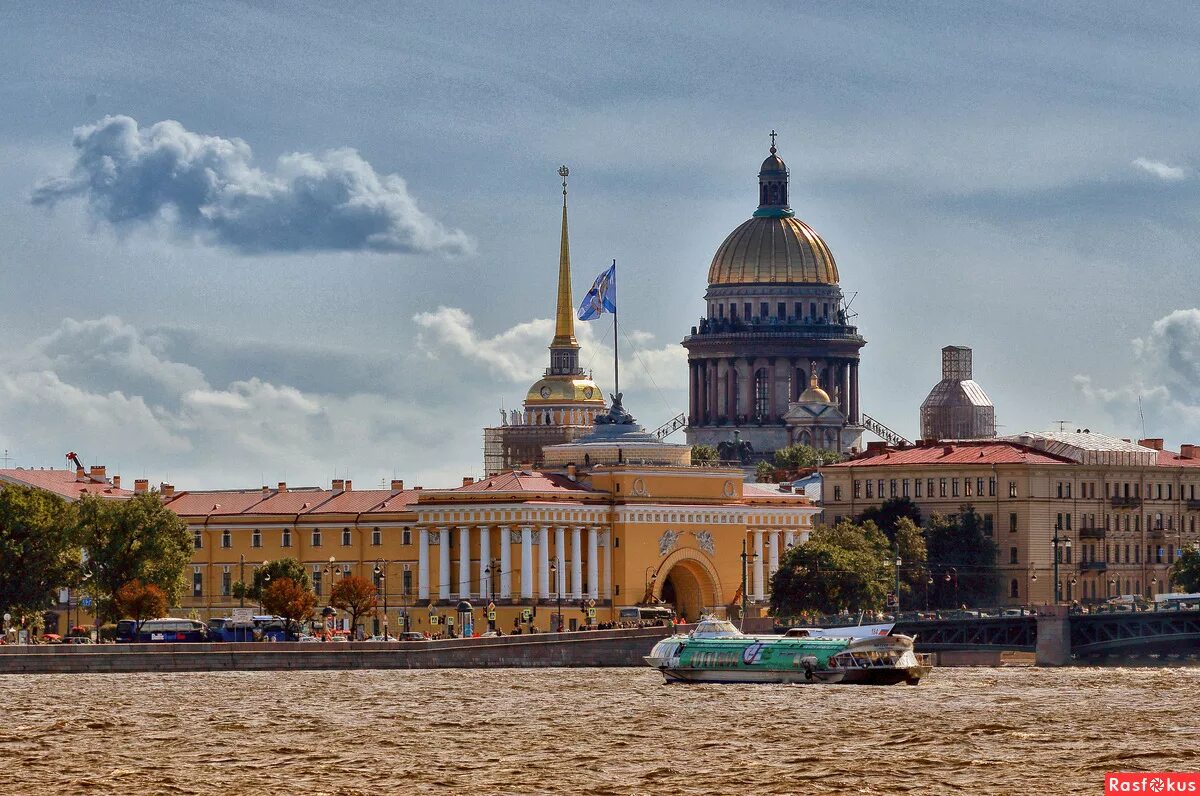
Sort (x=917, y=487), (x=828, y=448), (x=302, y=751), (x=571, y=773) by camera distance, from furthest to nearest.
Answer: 1. (x=828, y=448)
2. (x=917, y=487)
3. (x=302, y=751)
4. (x=571, y=773)

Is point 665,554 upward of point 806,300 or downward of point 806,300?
downward

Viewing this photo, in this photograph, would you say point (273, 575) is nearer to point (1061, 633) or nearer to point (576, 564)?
point (576, 564)

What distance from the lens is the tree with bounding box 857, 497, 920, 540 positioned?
152250 mm

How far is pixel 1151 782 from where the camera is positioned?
63.7m

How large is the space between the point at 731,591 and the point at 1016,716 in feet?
165

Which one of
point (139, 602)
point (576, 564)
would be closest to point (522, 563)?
point (576, 564)

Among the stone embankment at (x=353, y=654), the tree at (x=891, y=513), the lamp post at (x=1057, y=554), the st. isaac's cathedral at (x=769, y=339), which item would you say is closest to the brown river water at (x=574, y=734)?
the stone embankment at (x=353, y=654)

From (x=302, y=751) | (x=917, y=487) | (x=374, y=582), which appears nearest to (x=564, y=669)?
(x=374, y=582)

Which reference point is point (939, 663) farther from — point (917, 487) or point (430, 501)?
point (917, 487)

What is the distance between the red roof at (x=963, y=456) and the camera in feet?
498

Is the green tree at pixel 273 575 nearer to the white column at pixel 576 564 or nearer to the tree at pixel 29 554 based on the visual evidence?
the white column at pixel 576 564

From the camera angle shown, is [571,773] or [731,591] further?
[731,591]

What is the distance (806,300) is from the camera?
7662 inches

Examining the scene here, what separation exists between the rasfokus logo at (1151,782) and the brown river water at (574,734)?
0.95 meters
